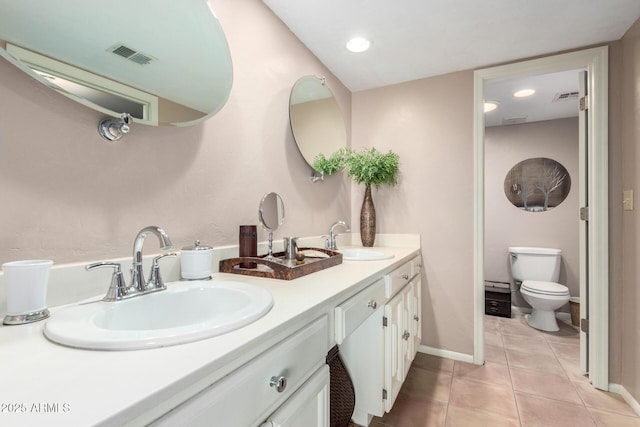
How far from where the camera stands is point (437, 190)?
224cm

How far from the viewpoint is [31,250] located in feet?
2.40

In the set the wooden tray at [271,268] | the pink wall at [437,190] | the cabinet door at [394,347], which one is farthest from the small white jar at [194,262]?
the pink wall at [437,190]

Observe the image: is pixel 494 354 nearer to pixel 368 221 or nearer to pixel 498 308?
pixel 498 308

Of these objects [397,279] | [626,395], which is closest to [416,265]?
[397,279]

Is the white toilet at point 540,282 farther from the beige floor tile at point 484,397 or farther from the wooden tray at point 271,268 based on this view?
the wooden tray at point 271,268

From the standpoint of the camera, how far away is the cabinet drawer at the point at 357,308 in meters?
0.94

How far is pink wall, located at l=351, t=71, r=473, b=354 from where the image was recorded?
217 centimetres

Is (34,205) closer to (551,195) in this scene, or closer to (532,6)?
(532,6)

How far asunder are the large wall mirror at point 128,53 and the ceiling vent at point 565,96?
285 centimetres

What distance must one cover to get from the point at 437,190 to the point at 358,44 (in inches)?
44.5

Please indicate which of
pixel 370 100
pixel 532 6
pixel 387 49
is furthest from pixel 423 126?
pixel 532 6

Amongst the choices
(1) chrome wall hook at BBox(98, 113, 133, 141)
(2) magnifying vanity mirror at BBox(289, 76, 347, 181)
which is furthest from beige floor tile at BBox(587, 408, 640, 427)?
(1) chrome wall hook at BBox(98, 113, 133, 141)

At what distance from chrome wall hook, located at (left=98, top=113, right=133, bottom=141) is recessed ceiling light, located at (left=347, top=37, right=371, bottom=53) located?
1393mm

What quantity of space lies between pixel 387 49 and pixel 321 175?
0.88m
